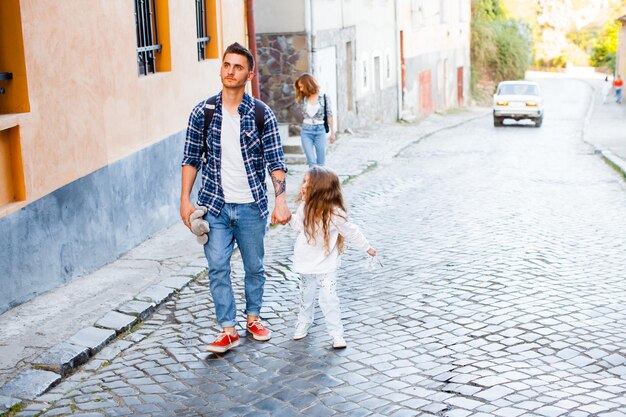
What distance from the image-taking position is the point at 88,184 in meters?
8.11

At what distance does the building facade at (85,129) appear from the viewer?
6.87 m

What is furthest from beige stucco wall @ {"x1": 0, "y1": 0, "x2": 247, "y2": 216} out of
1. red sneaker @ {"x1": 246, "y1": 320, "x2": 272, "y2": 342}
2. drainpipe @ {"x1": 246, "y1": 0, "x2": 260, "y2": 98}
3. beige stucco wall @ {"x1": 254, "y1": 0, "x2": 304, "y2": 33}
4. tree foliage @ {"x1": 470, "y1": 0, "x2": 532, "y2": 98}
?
tree foliage @ {"x1": 470, "y1": 0, "x2": 532, "y2": 98}

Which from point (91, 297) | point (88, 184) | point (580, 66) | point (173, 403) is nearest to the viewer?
point (173, 403)

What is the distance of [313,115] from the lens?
39.8 feet

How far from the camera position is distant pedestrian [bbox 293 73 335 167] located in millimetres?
11753

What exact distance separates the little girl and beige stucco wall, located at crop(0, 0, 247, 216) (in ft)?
7.50

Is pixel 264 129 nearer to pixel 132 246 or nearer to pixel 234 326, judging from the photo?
pixel 234 326

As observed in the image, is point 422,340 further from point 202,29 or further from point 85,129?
point 202,29

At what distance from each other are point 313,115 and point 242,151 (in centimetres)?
645

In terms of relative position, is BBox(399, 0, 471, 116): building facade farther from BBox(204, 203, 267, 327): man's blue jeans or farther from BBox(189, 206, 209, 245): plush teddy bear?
BBox(189, 206, 209, 245): plush teddy bear

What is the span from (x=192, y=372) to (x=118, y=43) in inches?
176

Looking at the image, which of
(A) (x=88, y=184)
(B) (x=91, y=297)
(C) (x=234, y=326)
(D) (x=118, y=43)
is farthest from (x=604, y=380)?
(D) (x=118, y=43)

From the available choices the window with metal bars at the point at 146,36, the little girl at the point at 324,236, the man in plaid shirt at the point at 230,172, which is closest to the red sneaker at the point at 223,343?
the man in plaid shirt at the point at 230,172

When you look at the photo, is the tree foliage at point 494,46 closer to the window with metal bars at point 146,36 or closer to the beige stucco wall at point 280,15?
the beige stucco wall at point 280,15
